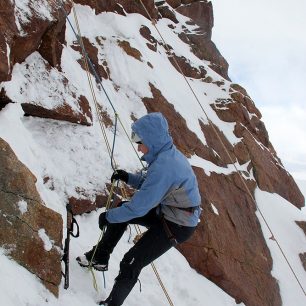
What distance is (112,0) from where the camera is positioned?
56.5 feet

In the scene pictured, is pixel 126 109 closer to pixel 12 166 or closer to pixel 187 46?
pixel 12 166

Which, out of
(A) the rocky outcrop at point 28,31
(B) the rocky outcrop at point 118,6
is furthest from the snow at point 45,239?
(B) the rocky outcrop at point 118,6

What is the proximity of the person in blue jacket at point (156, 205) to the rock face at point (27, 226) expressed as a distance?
2.29 ft

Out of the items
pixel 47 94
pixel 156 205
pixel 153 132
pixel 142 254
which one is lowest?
pixel 47 94

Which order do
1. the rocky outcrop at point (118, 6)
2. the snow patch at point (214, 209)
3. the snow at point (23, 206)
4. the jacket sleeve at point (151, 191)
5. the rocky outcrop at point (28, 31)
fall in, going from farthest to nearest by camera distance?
the rocky outcrop at point (118, 6) < the snow patch at point (214, 209) < the rocky outcrop at point (28, 31) < the snow at point (23, 206) < the jacket sleeve at point (151, 191)

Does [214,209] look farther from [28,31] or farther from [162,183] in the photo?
[162,183]

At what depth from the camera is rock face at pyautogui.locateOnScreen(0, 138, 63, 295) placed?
468 cm

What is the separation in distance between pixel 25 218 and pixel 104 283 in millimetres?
1388

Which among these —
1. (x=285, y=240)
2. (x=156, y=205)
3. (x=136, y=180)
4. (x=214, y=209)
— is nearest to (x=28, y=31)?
(x=136, y=180)

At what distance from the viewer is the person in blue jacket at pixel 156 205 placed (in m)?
4.45

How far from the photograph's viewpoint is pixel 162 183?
14.5 ft

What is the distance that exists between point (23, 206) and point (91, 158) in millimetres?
3795

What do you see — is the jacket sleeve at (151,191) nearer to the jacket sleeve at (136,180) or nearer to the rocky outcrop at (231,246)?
the jacket sleeve at (136,180)

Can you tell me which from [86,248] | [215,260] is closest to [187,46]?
[215,260]
